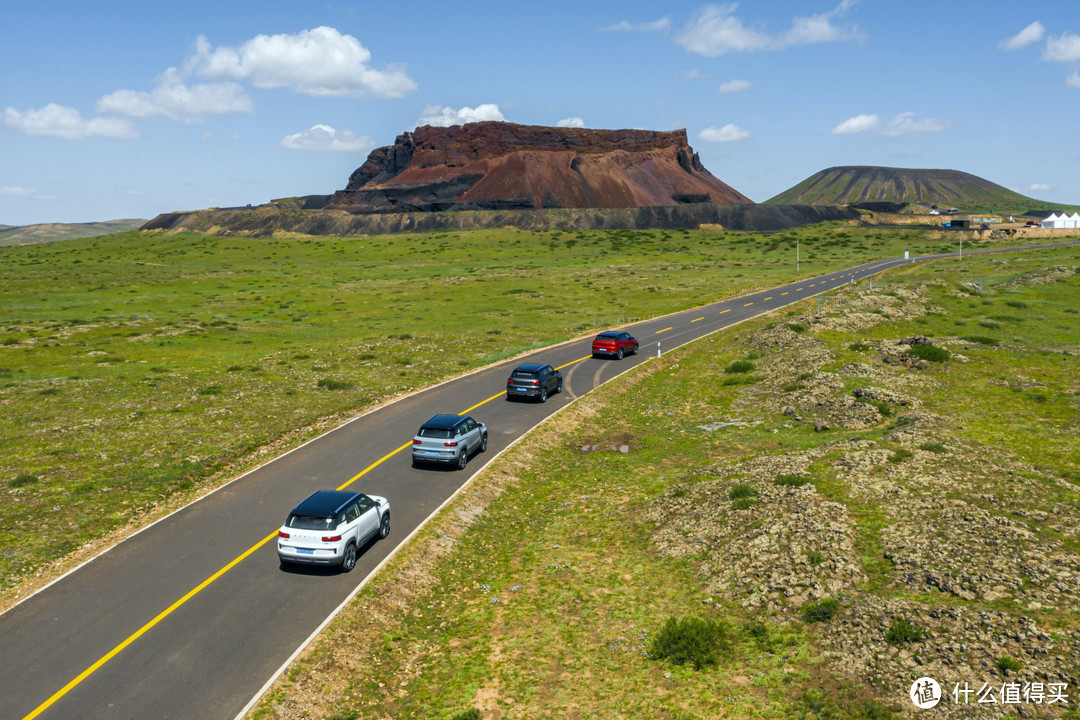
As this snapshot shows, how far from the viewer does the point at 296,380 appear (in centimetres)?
4509

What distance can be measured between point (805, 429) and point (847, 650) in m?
18.9

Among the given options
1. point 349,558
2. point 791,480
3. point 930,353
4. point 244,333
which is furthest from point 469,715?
point 244,333

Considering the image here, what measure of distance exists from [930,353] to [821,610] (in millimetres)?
32197

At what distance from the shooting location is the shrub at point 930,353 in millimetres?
42594

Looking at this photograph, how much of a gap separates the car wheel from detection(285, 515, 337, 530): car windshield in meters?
0.91

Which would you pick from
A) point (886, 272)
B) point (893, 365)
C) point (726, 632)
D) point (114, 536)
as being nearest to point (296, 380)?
point (114, 536)

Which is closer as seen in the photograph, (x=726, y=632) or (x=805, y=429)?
(x=726, y=632)

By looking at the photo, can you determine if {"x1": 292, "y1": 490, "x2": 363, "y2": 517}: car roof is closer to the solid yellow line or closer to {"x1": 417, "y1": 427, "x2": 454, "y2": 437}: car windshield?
the solid yellow line

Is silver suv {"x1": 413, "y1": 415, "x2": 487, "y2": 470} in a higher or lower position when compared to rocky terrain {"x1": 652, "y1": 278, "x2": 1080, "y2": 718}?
higher

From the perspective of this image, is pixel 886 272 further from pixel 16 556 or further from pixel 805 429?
pixel 16 556

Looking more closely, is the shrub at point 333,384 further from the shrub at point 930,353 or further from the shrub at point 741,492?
the shrub at point 930,353

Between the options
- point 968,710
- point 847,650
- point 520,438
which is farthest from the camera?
point 520,438

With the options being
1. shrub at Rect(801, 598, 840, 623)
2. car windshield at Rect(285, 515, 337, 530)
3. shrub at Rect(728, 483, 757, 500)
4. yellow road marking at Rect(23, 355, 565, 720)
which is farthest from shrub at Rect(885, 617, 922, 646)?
yellow road marking at Rect(23, 355, 565, 720)

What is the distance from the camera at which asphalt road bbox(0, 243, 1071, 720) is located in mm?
14531
